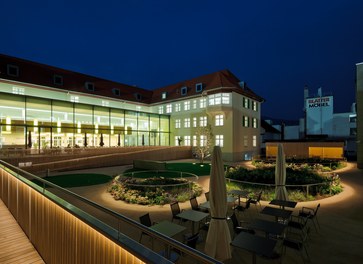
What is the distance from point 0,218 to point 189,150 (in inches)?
1283

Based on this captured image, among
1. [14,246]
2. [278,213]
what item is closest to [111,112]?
[14,246]

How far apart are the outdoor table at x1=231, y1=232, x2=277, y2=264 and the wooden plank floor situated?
488cm

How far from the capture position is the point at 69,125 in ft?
101

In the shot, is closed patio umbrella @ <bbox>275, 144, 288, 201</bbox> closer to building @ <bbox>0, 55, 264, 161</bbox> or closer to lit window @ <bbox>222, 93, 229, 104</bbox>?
building @ <bbox>0, 55, 264, 161</bbox>

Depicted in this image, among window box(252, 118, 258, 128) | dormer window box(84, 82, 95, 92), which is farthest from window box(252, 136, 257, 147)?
dormer window box(84, 82, 95, 92)

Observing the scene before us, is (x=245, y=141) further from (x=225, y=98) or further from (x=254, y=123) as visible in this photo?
(x=225, y=98)

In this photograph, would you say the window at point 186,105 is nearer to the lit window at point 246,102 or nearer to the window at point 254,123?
the lit window at point 246,102

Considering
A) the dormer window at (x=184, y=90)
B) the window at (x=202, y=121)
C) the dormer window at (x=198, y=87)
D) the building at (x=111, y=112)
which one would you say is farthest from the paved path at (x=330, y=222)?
the dormer window at (x=184, y=90)

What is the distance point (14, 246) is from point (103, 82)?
41374 mm

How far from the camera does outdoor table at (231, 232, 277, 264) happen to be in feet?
15.9

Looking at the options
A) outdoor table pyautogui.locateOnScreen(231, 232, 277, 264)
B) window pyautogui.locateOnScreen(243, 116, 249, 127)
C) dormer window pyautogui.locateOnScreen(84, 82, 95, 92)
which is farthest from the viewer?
dormer window pyautogui.locateOnScreen(84, 82, 95, 92)

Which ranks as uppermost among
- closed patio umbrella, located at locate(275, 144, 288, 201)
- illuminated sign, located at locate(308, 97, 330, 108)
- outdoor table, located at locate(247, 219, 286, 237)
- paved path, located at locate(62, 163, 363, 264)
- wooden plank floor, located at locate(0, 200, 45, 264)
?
illuminated sign, located at locate(308, 97, 330, 108)

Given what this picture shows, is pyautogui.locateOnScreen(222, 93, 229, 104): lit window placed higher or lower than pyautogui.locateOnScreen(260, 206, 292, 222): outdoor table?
higher

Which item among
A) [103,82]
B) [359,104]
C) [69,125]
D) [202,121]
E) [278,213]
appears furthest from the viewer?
[103,82]
